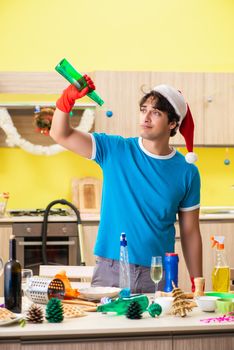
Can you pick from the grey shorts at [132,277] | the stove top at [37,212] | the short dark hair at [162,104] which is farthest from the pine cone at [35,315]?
the stove top at [37,212]

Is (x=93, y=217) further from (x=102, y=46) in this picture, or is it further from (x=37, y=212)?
(x=102, y=46)

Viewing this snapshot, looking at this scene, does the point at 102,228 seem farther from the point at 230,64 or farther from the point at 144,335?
the point at 230,64

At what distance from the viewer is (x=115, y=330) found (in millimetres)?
2330

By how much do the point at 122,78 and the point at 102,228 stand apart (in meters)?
2.93

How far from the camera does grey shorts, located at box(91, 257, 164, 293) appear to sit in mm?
3092

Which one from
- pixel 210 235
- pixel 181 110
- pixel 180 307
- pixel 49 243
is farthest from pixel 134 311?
pixel 210 235

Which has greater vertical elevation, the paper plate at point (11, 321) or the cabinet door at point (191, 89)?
the cabinet door at point (191, 89)

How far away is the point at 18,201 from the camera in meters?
6.16

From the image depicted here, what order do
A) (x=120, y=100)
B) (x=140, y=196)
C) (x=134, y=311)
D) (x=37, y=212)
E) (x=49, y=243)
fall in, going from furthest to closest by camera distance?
1. (x=120, y=100)
2. (x=37, y=212)
3. (x=49, y=243)
4. (x=140, y=196)
5. (x=134, y=311)

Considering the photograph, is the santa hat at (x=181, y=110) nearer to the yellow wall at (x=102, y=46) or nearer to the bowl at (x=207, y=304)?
the bowl at (x=207, y=304)

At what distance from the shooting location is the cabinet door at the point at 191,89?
600 centimetres

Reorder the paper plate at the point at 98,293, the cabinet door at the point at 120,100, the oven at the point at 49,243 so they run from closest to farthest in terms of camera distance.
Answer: the paper plate at the point at 98,293 → the oven at the point at 49,243 → the cabinet door at the point at 120,100

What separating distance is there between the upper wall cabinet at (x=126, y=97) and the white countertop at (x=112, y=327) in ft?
11.5

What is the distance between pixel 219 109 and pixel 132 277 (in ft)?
10.5
